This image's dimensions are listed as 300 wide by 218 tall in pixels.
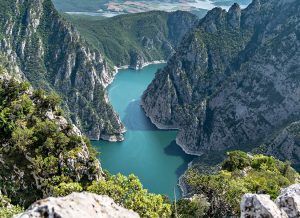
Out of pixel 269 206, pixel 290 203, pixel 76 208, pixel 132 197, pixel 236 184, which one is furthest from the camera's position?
pixel 236 184

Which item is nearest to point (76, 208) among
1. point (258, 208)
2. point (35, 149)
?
point (258, 208)

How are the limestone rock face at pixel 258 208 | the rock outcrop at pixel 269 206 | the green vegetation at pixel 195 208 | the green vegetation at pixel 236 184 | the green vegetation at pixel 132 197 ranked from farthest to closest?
the green vegetation at pixel 195 208
the green vegetation at pixel 236 184
the green vegetation at pixel 132 197
the rock outcrop at pixel 269 206
the limestone rock face at pixel 258 208

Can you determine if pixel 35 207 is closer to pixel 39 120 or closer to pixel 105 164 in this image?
pixel 39 120

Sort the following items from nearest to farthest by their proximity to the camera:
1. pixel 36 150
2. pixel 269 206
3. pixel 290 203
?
1. pixel 269 206
2. pixel 290 203
3. pixel 36 150

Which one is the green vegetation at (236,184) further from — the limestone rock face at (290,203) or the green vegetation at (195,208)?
the limestone rock face at (290,203)

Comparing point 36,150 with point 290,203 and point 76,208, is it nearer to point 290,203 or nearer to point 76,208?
point 290,203

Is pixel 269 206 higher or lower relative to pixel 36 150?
higher

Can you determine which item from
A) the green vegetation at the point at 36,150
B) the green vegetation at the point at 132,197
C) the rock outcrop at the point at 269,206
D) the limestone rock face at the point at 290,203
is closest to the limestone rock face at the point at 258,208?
the rock outcrop at the point at 269,206
